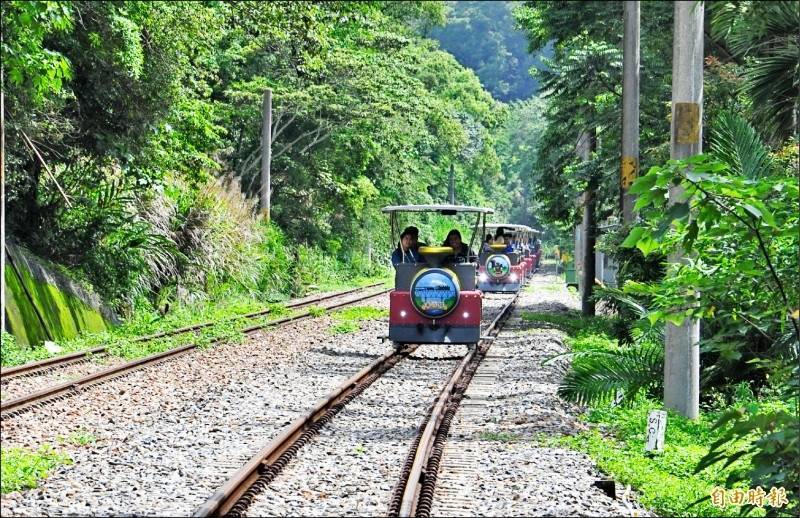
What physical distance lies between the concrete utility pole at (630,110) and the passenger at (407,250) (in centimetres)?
359

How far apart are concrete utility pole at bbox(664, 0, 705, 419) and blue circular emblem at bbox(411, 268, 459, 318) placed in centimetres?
564

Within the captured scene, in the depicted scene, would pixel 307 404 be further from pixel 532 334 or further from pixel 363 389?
pixel 532 334

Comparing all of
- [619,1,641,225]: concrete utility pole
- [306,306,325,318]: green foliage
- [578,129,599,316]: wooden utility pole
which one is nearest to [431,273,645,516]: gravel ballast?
[619,1,641,225]: concrete utility pole

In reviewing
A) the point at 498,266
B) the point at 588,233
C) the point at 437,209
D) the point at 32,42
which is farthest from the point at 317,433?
the point at 498,266

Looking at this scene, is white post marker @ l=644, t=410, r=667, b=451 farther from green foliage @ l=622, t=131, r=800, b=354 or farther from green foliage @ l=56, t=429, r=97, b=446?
green foliage @ l=56, t=429, r=97, b=446

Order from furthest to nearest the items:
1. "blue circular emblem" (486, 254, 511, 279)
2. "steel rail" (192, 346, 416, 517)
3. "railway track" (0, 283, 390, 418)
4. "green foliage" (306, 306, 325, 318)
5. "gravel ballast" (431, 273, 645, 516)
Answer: "blue circular emblem" (486, 254, 511, 279)
"green foliage" (306, 306, 325, 318)
"railway track" (0, 283, 390, 418)
"gravel ballast" (431, 273, 645, 516)
"steel rail" (192, 346, 416, 517)

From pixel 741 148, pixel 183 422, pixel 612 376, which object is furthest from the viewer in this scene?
pixel 612 376

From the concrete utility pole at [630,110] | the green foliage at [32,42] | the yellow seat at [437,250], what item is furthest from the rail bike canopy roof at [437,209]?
the green foliage at [32,42]

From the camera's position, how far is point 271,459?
896cm

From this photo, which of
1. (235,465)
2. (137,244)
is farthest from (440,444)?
(137,244)

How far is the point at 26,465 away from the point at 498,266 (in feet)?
94.2

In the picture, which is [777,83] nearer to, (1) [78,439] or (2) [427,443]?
(2) [427,443]

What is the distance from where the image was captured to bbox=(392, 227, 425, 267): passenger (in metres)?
17.2

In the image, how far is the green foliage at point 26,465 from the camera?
26.3 feet
